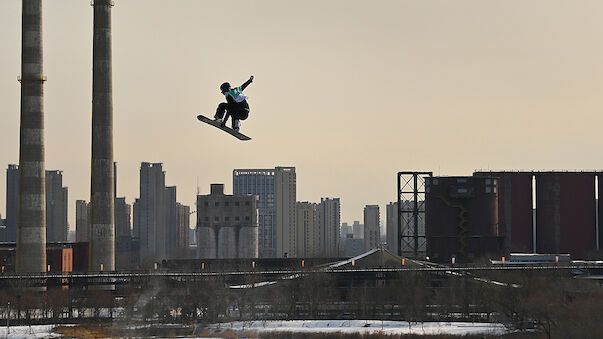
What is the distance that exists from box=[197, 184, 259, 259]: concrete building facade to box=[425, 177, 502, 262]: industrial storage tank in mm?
59490

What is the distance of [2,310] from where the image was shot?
10088cm

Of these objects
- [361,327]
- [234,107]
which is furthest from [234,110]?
[361,327]

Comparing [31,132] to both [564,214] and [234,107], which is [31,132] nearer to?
[234,107]

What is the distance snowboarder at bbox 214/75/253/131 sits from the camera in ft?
114

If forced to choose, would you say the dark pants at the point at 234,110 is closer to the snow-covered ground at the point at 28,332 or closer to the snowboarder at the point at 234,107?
the snowboarder at the point at 234,107

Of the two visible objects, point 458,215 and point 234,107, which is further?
point 458,215

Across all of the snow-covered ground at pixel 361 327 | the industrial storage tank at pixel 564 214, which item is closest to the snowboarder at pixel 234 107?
the snow-covered ground at pixel 361 327

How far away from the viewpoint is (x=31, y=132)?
102875 millimetres

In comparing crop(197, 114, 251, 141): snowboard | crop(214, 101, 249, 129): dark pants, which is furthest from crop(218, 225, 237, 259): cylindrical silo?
crop(214, 101, 249, 129): dark pants

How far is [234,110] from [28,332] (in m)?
60.9

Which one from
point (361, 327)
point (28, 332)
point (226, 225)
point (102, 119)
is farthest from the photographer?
point (226, 225)

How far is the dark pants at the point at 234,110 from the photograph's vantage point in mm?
35656

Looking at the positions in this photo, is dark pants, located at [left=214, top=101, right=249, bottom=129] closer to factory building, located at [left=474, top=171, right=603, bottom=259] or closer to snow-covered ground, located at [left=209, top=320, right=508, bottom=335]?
snow-covered ground, located at [left=209, top=320, right=508, bottom=335]

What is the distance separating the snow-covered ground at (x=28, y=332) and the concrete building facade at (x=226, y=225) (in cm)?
9894
